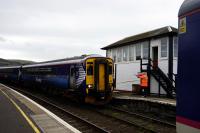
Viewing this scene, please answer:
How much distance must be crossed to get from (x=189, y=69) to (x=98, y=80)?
13001 mm

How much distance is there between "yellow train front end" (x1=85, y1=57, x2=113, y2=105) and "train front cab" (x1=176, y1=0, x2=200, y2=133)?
1223 centimetres

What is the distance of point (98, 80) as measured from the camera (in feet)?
56.6

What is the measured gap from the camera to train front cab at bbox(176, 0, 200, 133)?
417cm

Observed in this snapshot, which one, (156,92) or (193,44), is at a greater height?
(193,44)

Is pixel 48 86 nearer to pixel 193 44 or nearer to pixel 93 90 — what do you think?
pixel 93 90

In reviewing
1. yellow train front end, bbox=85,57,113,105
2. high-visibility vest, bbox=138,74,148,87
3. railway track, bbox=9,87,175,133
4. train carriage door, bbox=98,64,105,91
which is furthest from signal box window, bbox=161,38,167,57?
railway track, bbox=9,87,175,133

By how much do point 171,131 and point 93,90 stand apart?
7.23m

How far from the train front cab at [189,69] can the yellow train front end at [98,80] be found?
12.2 m

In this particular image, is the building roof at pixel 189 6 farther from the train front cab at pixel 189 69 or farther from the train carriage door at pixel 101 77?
the train carriage door at pixel 101 77

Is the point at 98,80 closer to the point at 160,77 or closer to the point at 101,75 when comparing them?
the point at 101,75

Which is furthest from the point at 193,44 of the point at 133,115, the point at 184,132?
the point at 133,115

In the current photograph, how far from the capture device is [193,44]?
4.29 metres

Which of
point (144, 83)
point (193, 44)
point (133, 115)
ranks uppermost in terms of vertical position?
point (193, 44)

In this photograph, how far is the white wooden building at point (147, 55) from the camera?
19.7m
